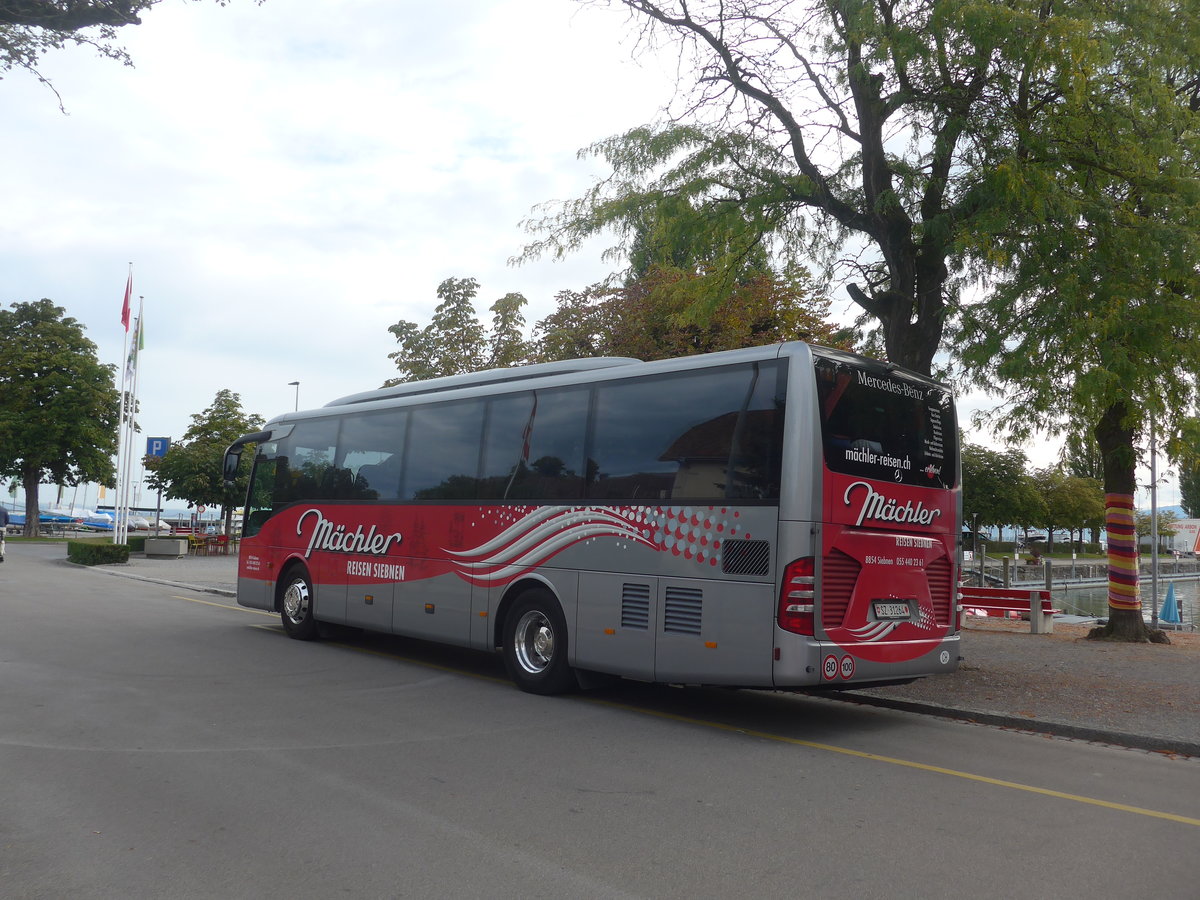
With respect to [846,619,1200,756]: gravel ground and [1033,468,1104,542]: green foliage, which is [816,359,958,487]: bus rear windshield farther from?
[1033,468,1104,542]: green foliage

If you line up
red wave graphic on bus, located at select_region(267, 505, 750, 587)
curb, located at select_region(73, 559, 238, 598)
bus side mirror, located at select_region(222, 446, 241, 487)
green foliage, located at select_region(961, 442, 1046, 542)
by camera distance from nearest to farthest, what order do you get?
red wave graphic on bus, located at select_region(267, 505, 750, 587) → bus side mirror, located at select_region(222, 446, 241, 487) → curb, located at select_region(73, 559, 238, 598) → green foliage, located at select_region(961, 442, 1046, 542)

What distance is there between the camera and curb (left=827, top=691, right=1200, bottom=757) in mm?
8758

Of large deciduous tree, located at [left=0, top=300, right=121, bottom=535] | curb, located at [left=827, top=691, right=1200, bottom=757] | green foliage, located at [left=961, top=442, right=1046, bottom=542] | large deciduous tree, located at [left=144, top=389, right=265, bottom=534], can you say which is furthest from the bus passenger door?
large deciduous tree, located at [left=0, top=300, right=121, bottom=535]

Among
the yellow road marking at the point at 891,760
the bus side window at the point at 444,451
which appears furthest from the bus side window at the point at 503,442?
the yellow road marking at the point at 891,760

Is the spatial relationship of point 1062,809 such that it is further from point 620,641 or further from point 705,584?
point 620,641

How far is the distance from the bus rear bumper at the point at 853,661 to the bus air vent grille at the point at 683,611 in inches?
35.3

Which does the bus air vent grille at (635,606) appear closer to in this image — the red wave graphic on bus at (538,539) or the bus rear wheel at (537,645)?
the red wave graphic on bus at (538,539)

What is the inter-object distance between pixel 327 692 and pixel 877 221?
8.61m

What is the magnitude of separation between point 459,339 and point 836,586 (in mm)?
27556

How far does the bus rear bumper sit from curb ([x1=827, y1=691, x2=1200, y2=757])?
0.57 meters

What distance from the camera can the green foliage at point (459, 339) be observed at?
34625 millimetres

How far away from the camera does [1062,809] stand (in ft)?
21.1

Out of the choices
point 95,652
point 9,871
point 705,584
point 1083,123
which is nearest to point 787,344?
point 705,584

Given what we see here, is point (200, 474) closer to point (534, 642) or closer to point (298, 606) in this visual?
point (298, 606)
